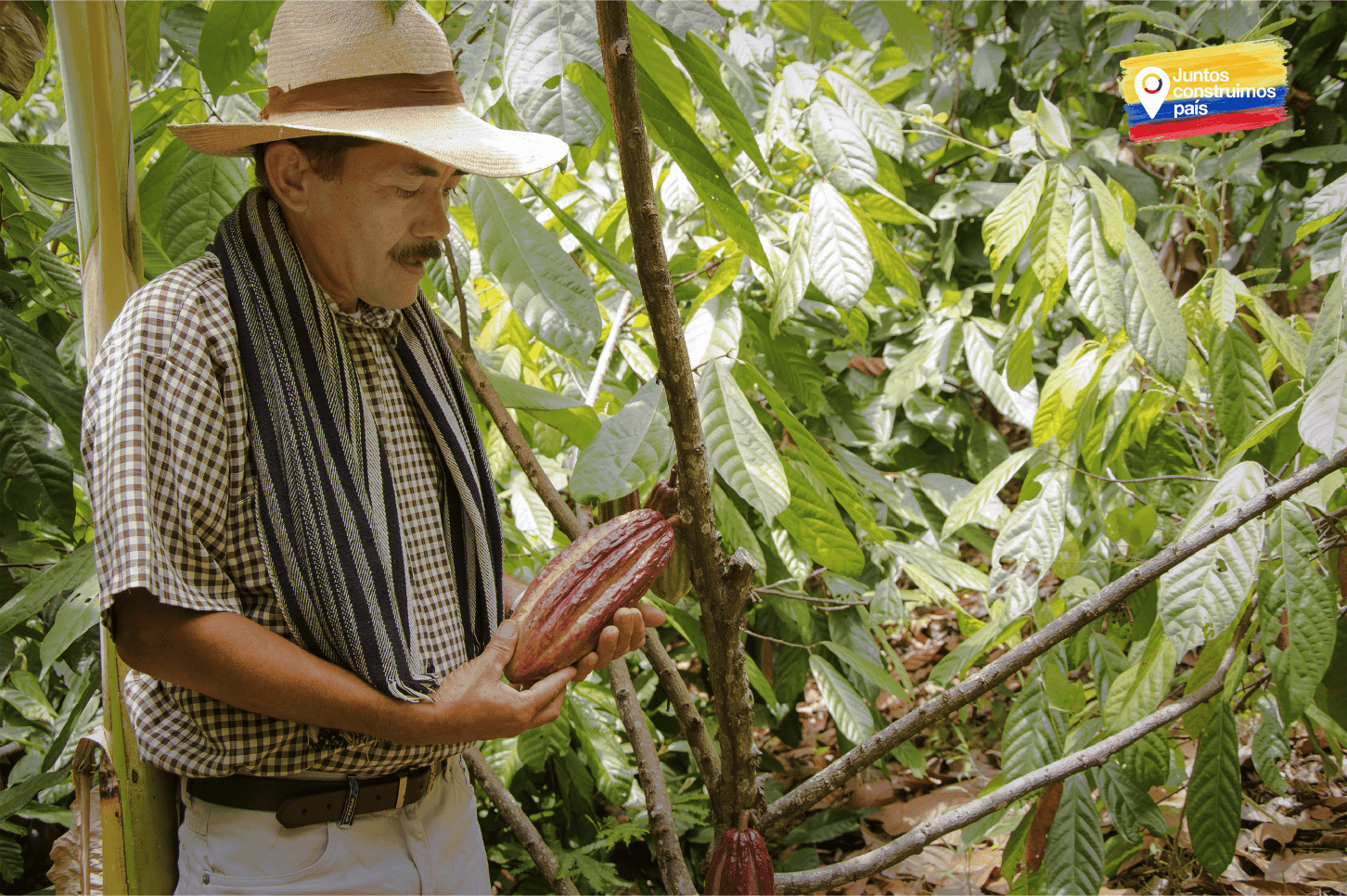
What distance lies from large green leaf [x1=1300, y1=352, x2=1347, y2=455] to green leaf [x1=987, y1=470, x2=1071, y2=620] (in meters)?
0.49

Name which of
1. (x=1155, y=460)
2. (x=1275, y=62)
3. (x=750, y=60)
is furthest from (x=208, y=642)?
(x=1275, y=62)

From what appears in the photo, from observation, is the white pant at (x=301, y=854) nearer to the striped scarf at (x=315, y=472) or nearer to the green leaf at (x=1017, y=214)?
the striped scarf at (x=315, y=472)

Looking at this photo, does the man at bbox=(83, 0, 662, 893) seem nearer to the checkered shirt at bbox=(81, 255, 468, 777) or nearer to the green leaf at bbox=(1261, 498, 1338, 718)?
the checkered shirt at bbox=(81, 255, 468, 777)

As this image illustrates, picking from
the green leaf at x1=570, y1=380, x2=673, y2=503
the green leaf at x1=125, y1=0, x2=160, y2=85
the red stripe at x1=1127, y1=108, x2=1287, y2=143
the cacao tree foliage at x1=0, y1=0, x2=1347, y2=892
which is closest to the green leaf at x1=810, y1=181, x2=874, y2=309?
the cacao tree foliage at x1=0, y1=0, x2=1347, y2=892

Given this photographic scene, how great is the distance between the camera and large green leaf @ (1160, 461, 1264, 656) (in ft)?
3.50

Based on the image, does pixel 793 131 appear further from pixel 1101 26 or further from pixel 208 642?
pixel 208 642

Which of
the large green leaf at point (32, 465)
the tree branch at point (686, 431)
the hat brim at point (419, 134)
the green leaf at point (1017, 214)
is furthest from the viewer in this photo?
the green leaf at point (1017, 214)

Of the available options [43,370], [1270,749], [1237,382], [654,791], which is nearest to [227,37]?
[43,370]

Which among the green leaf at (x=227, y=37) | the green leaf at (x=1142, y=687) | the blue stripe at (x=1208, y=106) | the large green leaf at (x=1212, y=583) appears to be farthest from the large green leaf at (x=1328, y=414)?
the green leaf at (x=227, y=37)

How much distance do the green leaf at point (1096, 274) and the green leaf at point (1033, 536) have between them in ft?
0.94

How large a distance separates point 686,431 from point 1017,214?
88 centimetres

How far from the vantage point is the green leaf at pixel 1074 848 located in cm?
133

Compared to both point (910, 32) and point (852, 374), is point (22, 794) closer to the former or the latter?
point (910, 32)

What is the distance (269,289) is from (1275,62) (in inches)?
70.9
